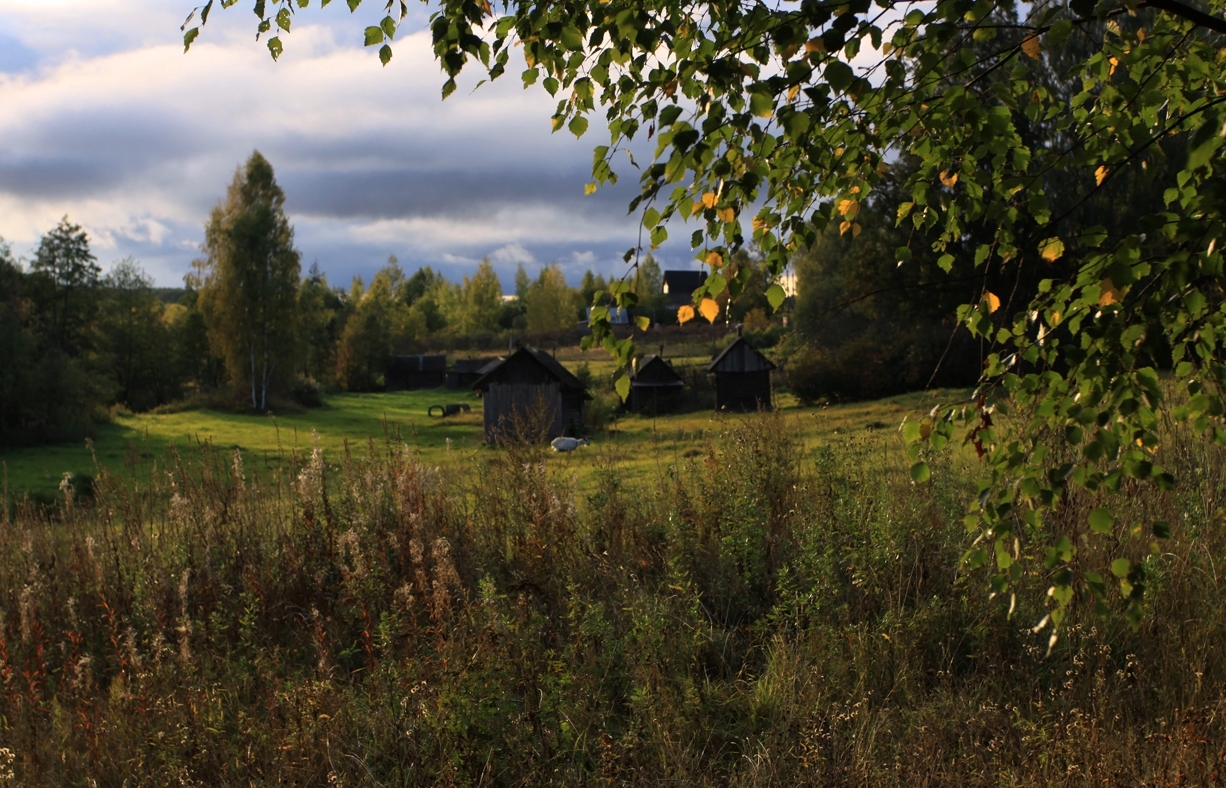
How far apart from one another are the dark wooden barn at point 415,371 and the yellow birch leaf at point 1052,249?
67.7m

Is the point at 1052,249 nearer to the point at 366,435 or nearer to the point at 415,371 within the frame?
the point at 366,435

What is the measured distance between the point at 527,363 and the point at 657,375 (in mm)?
10240

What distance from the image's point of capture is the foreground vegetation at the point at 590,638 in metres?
3.79

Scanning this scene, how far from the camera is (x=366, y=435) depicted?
1906cm

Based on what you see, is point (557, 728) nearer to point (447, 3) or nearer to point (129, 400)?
point (447, 3)

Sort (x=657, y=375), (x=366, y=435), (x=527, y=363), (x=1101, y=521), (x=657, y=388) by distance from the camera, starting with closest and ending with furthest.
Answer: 1. (x=1101, y=521)
2. (x=366, y=435)
3. (x=527, y=363)
4. (x=657, y=388)
5. (x=657, y=375)

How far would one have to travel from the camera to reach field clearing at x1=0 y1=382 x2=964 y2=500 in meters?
13.1

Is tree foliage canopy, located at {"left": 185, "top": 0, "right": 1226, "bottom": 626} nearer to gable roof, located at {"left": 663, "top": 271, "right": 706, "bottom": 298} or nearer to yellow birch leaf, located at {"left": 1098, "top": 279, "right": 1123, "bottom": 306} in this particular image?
yellow birch leaf, located at {"left": 1098, "top": 279, "right": 1123, "bottom": 306}

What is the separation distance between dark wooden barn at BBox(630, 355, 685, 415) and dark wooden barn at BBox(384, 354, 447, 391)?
33.5m

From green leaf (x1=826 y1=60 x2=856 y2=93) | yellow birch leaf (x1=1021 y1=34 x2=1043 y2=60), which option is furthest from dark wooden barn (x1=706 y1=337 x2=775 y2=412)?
green leaf (x1=826 y1=60 x2=856 y2=93)

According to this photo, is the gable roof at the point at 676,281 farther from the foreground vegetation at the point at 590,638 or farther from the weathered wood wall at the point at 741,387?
the foreground vegetation at the point at 590,638

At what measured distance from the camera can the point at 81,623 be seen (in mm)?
6121

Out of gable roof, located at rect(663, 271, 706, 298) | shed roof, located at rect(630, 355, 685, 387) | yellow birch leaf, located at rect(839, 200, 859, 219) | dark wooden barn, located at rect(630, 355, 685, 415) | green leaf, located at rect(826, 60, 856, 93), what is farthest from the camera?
gable roof, located at rect(663, 271, 706, 298)

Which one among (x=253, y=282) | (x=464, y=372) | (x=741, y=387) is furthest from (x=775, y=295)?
(x=464, y=372)
